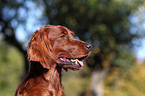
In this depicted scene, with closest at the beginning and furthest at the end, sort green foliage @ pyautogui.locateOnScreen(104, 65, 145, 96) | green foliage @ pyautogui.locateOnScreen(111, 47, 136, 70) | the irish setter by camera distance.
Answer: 1. the irish setter
2. green foliage @ pyautogui.locateOnScreen(111, 47, 136, 70)
3. green foliage @ pyautogui.locateOnScreen(104, 65, 145, 96)

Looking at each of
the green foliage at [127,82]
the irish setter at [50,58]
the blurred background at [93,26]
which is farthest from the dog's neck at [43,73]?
the green foliage at [127,82]

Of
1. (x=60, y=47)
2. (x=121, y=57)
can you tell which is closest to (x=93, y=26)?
(x=121, y=57)

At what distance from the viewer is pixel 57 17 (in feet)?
52.2

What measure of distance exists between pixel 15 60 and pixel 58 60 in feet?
104

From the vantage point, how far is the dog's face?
2.58 meters

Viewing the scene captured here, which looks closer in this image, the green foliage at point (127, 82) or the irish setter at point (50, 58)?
the irish setter at point (50, 58)

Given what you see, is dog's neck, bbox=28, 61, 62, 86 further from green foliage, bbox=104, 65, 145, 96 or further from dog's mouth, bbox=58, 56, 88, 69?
green foliage, bbox=104, 65, 145, 96

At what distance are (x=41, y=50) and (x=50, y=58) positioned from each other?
0.16m

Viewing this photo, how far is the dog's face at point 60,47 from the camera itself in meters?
2.58

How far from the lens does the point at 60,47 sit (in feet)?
9.06

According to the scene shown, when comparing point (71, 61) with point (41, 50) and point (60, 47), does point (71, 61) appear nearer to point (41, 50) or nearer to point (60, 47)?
point (60, 47)

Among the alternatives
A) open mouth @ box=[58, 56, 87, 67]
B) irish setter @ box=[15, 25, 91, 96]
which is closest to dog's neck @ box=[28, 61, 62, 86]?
irish setter @ box=[15, 25, 91, 96]

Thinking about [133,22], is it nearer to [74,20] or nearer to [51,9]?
[74,20]

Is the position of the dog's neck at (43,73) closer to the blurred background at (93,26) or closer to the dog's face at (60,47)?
the dog's face at (60,47)
